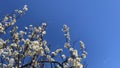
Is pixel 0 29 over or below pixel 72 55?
over

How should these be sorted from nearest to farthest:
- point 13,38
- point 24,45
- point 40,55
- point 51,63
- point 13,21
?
point 51,63
point 40,55
point 24,45
point 13,38
point 13,21

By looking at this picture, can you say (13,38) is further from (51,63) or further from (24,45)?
(51,63)

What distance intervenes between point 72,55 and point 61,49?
2095 millimetres

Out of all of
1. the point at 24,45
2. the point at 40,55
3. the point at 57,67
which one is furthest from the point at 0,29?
the point at 57,67

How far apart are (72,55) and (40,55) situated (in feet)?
3.56

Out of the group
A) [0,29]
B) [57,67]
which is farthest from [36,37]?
[57,67]

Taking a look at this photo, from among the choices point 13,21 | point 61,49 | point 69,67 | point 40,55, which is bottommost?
point 69,67

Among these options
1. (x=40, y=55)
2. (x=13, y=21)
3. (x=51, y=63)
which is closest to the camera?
(x=51, y=63)

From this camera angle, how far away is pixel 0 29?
12.0 meters

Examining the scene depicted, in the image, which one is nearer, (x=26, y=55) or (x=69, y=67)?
(x=69, y=67)

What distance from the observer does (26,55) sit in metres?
11.7

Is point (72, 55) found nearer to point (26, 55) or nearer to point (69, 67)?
point (69, 67)

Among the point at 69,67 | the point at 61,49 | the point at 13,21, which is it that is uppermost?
the point at 13,21

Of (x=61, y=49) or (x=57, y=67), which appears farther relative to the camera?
(x=61, y=49)
